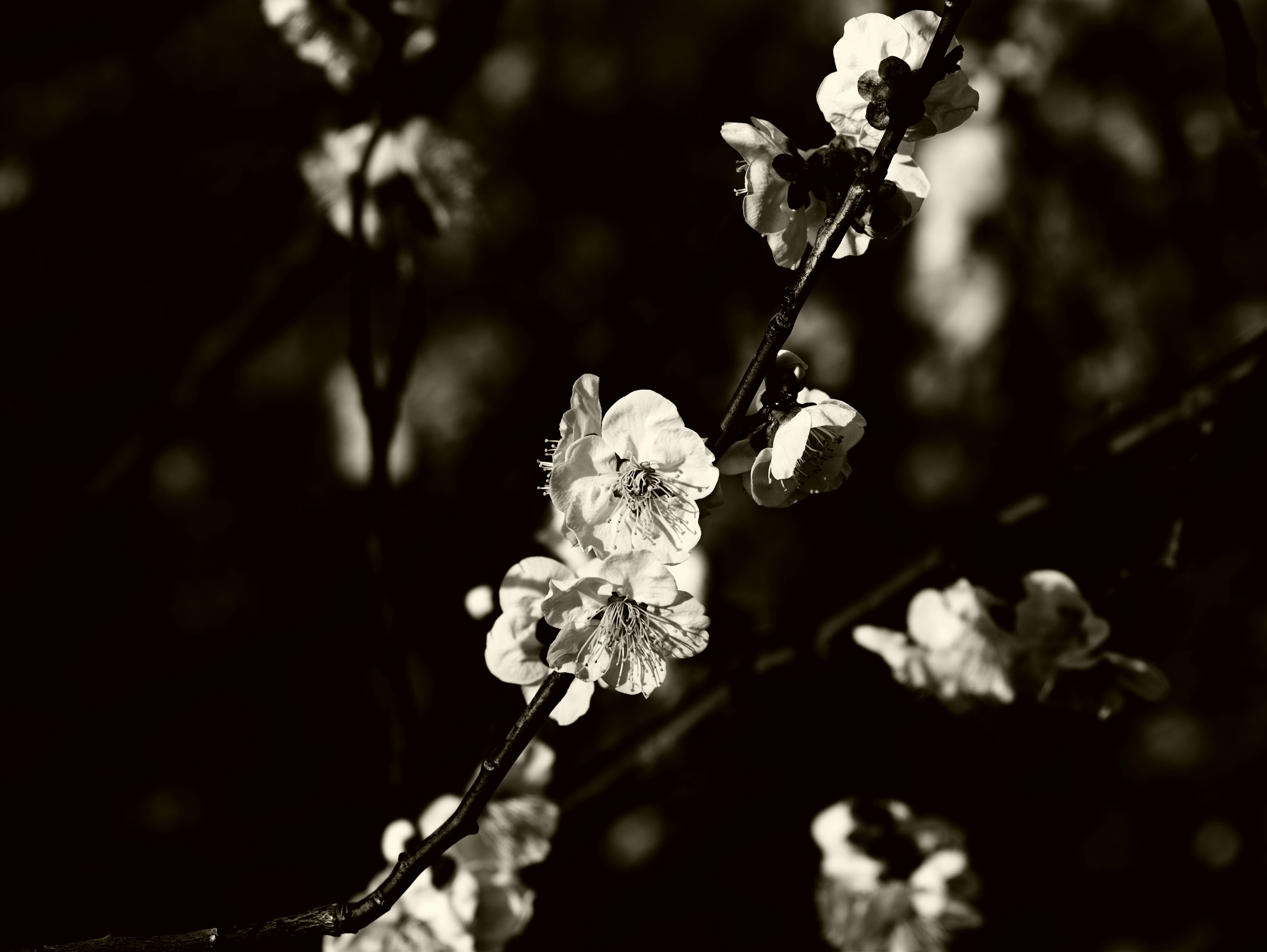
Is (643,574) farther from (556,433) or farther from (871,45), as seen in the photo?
(556,433)

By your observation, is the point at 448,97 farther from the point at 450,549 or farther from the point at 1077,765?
the point at 1077,765

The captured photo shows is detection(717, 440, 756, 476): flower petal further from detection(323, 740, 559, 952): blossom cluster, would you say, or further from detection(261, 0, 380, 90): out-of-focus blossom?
detection(261, 0, 380, 90): out-of-focus blossom

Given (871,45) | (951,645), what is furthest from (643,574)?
(951,645)

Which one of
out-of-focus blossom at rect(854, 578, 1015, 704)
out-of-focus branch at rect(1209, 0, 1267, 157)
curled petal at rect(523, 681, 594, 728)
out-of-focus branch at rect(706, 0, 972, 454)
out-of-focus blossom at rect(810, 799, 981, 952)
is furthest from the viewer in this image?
out-of-focus blossom at rect(810, 799, 981, 952)

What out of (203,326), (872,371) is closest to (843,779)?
(872,371)

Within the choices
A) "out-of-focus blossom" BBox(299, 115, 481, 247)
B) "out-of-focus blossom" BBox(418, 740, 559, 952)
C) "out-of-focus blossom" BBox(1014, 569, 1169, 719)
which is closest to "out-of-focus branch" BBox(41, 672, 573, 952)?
"out-of-focus blossom" BBox(418, 740, 559, 952)
